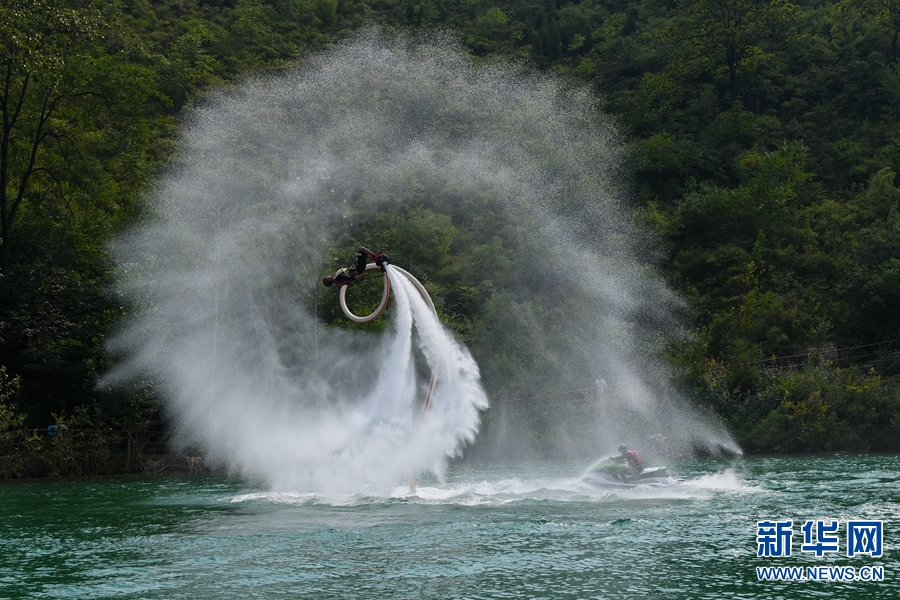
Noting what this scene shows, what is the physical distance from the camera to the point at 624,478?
31.2 meters

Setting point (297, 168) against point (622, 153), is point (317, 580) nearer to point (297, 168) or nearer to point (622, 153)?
point (297, 168)

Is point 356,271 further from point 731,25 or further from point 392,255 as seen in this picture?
point 731,25

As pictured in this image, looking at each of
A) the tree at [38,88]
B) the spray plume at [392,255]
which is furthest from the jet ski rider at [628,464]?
the tree at [38,88]

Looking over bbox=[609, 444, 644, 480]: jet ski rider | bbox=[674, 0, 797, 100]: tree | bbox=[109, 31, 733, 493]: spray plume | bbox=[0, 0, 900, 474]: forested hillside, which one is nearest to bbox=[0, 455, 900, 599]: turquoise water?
bbox=[609, 444, 644, 480]: jet ski rider

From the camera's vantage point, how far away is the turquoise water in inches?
734

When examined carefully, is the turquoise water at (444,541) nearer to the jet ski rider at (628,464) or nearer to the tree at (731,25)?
the jet ski rider at (628,464)

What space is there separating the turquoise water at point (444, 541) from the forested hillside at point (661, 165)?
15678mm

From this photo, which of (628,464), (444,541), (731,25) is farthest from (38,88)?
(731,25)

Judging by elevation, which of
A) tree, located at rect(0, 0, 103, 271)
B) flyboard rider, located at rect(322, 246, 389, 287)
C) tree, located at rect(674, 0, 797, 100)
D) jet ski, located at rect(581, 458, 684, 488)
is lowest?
jet ski, located at rect(581, 458, 684, 488)

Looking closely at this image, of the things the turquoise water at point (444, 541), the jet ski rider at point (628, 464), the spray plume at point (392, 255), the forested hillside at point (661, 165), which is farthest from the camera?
the forested hillside at point (661, 165)

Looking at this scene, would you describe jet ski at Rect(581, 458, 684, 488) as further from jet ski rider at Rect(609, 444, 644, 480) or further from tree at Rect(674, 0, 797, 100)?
tree at Rect(674, 0, 797, 100)

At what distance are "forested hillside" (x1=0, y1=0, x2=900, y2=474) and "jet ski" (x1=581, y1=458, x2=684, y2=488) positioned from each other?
74.5 ft

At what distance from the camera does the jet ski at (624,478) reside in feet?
101

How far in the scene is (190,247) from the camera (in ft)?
160
